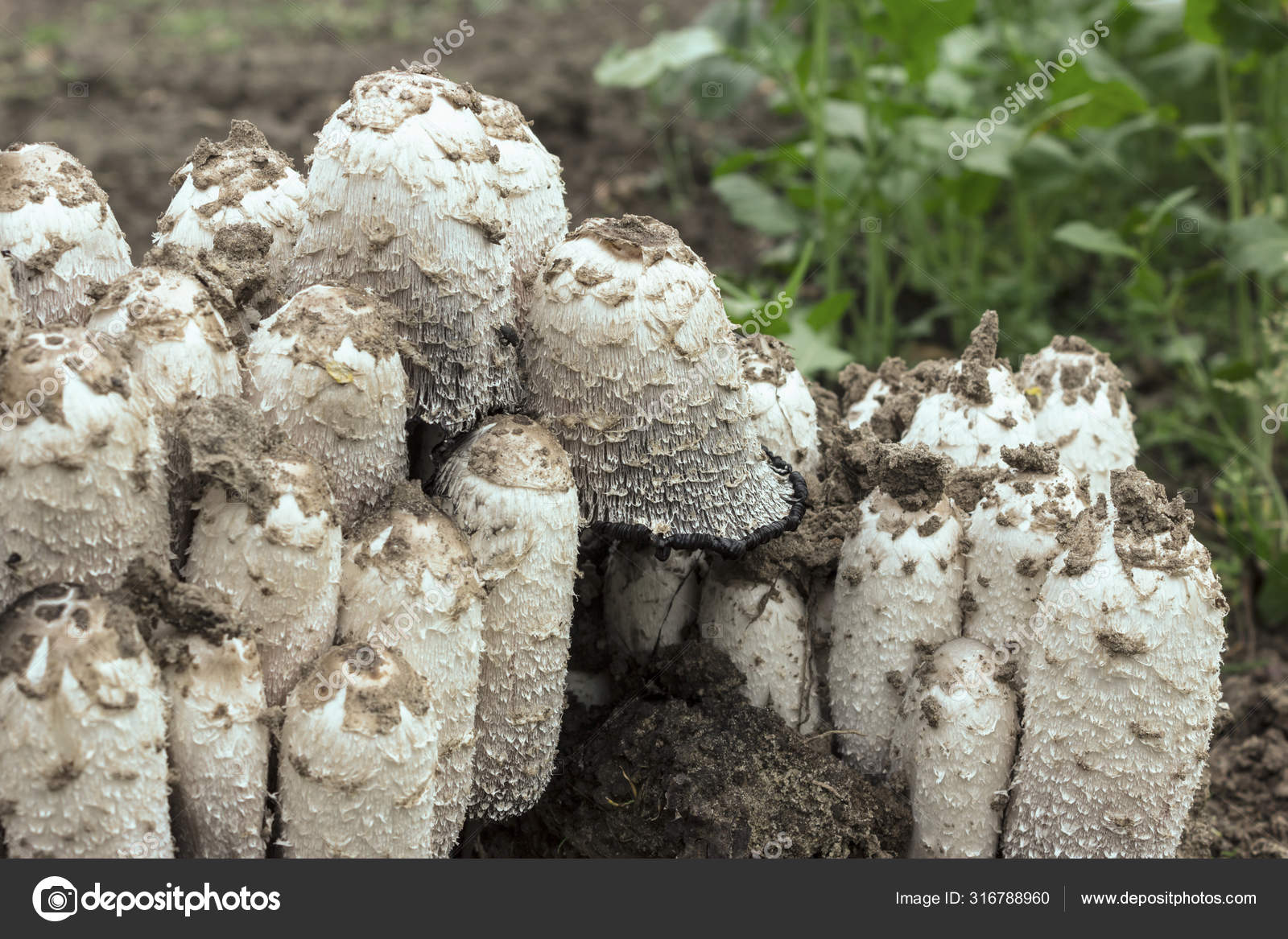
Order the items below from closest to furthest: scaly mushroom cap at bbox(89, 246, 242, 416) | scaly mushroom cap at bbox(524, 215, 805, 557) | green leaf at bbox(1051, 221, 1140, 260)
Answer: scaly mushroom cap at bbox(89, 246, 242, 416) → scaly mushroom cap at bbox(524, 215, 805, 557) → green leaf at bbox(1051, 221, 1140, 260)

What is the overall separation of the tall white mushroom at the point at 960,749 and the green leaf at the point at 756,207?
2.73 m

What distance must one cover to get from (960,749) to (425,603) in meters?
1.14

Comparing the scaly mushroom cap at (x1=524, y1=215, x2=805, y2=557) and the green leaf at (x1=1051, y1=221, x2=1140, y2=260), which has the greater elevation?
the green leaf at (x1=1051, y1=221, x2=1140, y2=260)

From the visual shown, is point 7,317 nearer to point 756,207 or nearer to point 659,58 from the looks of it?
point 659,58

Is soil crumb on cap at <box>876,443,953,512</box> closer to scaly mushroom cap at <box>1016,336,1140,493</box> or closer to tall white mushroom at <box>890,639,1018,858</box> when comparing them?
tall white mushroom at <box>890,639,1018,858</box>

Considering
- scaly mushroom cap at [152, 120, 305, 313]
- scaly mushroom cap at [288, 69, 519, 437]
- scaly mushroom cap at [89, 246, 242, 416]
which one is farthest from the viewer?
scaly mushroom cap at [152, 120, 305, 313]

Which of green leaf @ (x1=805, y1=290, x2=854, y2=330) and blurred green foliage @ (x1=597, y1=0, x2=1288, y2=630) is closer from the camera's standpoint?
green leaf @ (x1=805, y1=290, x2=854, y2=330)

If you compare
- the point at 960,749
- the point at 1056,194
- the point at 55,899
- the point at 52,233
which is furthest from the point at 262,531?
the point at 1056,194

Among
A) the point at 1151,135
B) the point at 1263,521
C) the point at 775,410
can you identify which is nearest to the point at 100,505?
the point at 775,410

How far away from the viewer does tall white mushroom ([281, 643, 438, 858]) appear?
6.14 feet

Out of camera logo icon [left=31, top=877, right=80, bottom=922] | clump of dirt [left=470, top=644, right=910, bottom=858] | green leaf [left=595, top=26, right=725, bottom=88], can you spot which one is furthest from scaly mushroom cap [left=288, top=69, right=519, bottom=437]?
green leaf [left=595, top=26, right=725, bottom=88]

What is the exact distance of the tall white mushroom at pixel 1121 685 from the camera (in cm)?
225

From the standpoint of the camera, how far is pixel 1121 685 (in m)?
2.28

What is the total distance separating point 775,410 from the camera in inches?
108
